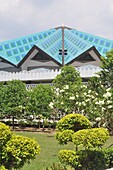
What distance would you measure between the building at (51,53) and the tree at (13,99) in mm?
12377

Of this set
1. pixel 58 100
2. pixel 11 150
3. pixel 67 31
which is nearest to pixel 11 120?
pixel 58 100

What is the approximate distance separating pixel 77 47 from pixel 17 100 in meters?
17.3

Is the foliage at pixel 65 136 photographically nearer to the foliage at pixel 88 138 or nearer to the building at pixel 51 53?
the foliage at pixel 88 138

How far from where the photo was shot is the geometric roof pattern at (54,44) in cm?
3361

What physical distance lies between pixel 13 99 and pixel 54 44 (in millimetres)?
17691

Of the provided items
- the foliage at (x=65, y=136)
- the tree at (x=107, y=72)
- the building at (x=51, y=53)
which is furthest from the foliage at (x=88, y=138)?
the building at (x=51, y=53)

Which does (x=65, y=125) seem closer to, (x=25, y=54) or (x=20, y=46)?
(x=25, y=54)

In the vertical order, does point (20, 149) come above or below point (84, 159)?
above

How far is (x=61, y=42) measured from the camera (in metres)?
35.7

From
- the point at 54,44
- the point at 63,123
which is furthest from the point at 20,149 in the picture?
the point at 54,44

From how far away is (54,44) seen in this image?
3509 cm

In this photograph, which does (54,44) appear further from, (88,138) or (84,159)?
(88,138)

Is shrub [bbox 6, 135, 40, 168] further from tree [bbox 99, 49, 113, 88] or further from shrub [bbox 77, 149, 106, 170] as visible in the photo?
tree [bbox 99, 49, 113, 88]

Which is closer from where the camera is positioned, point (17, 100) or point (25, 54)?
point (17, 100)
